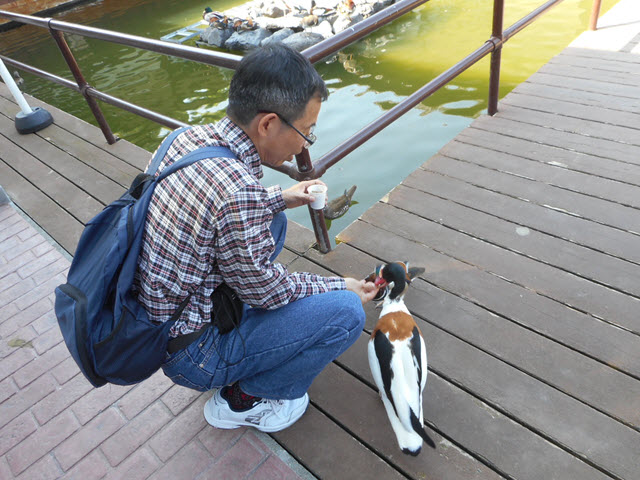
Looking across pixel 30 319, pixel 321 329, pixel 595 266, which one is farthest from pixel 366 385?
pixel 30 319

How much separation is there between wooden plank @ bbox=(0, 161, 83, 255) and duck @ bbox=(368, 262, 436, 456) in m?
1.88

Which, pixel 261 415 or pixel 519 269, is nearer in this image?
pixel 261 415

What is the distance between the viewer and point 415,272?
2.05m

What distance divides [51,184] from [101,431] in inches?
87.0

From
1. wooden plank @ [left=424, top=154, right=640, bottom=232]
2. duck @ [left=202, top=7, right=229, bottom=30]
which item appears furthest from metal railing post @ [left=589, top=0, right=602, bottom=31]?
duck @ [left=202, top=7, right=229, bottom=30]

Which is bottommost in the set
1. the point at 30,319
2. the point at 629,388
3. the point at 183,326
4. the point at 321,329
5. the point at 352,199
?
the point at 352,199

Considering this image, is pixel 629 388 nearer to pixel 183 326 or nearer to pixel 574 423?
pixel 574 423

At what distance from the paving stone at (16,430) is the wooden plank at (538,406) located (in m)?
1.48

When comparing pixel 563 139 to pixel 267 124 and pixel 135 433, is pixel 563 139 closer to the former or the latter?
pixel 267 124

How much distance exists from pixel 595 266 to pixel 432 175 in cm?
102

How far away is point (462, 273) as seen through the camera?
2.07 m

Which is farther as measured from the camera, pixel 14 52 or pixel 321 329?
pixel 14 52

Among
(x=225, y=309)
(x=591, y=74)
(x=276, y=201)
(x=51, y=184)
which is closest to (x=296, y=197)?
(x=276, y=201)

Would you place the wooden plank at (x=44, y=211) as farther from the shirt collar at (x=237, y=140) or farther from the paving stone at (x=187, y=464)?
the shirt collar at (x=237, y=140)
